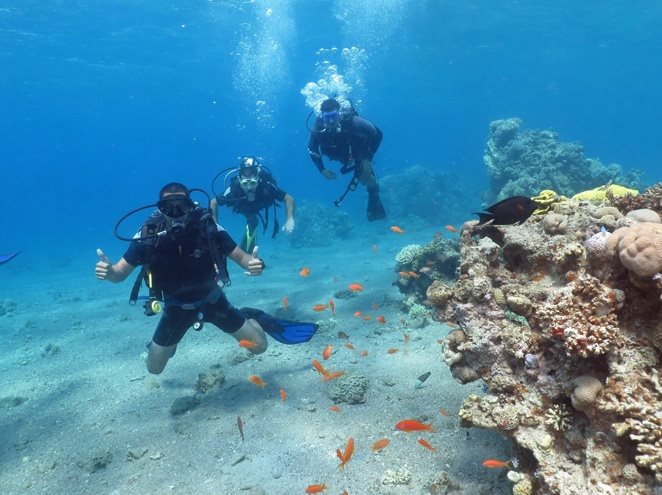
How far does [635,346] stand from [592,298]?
409 millimetres

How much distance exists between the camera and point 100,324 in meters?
12.0

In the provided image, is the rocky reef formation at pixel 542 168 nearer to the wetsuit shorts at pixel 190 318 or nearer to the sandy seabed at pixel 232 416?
the sandy seabed at pixel 232 416

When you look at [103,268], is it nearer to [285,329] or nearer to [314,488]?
[285,329]

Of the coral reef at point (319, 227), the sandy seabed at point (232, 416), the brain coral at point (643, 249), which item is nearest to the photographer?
the brain coral at point (643, 249)

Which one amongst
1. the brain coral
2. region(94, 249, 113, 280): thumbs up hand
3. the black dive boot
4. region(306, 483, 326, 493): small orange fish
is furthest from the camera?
the black dive boot

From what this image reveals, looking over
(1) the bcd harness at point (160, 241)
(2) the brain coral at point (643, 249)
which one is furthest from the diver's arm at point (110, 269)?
(2) the brain coral at point (643, 249)

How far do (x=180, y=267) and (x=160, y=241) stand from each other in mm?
538

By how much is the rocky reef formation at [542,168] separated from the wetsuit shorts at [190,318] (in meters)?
11.5

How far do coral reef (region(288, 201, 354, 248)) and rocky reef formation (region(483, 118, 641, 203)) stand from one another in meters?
9.87

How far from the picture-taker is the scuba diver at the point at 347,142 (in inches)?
369

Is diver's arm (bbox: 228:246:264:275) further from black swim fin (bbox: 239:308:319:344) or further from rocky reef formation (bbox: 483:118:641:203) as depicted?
rocky reef formation (bbox: 483:118:641:203)

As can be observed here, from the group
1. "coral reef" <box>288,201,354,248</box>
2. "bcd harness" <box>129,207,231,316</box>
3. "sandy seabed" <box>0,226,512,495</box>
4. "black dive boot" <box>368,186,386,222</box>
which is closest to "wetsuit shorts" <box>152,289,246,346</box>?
"bcd harness" <box>129,207,231,316</box>

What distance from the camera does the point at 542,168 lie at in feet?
50.6

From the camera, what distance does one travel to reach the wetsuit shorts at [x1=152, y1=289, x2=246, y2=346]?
6578mm
